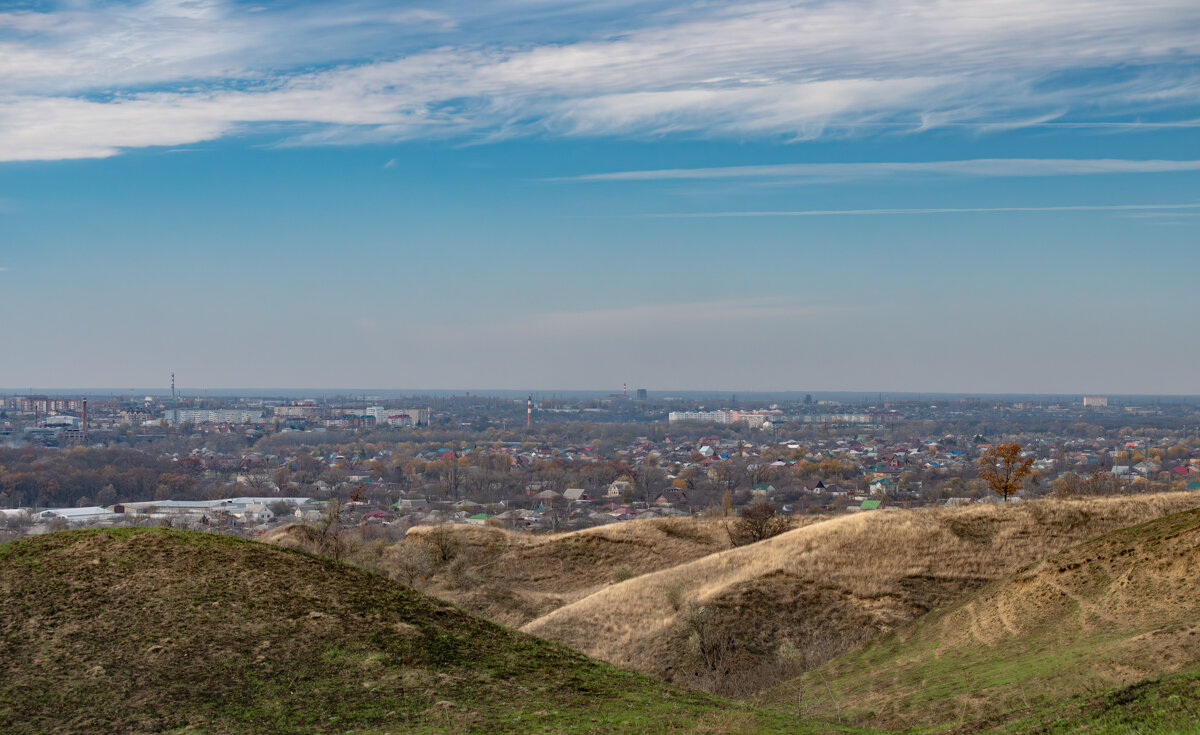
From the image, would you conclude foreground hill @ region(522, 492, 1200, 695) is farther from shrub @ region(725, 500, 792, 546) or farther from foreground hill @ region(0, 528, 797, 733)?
foreground hill @ region(0, 528, 797, 733)

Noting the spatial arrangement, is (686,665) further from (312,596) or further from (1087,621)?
(312,596)

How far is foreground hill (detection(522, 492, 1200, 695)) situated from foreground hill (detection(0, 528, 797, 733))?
11.8m

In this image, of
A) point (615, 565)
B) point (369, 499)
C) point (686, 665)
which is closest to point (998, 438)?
point (369, 499)

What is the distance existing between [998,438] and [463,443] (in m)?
111

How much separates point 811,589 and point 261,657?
A: 855 inches

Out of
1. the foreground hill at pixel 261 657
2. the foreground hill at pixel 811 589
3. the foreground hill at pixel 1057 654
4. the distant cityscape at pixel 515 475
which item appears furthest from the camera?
the distant cityscape at pixel 515 475

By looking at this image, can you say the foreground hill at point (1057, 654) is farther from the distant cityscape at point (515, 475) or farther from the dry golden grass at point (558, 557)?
the distant cityscape at point (515, 475)

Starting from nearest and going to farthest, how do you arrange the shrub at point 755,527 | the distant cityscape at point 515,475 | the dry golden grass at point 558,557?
1. the dry golden grass at point 558,557
2. the shrub at point 755,527
3. the distant cityscape at point 515,475

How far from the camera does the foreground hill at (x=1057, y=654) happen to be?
1356cm

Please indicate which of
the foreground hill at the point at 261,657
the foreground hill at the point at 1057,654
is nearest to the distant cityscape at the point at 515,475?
the foreground hill at the point at 1057,654

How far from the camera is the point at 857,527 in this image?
36.8 metres

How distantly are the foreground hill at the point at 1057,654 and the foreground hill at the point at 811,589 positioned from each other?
87.1 inches

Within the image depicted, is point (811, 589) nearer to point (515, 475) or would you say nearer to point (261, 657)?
point (261, 657)

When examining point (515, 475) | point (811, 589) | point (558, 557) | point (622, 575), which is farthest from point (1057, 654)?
point (515, 475)
